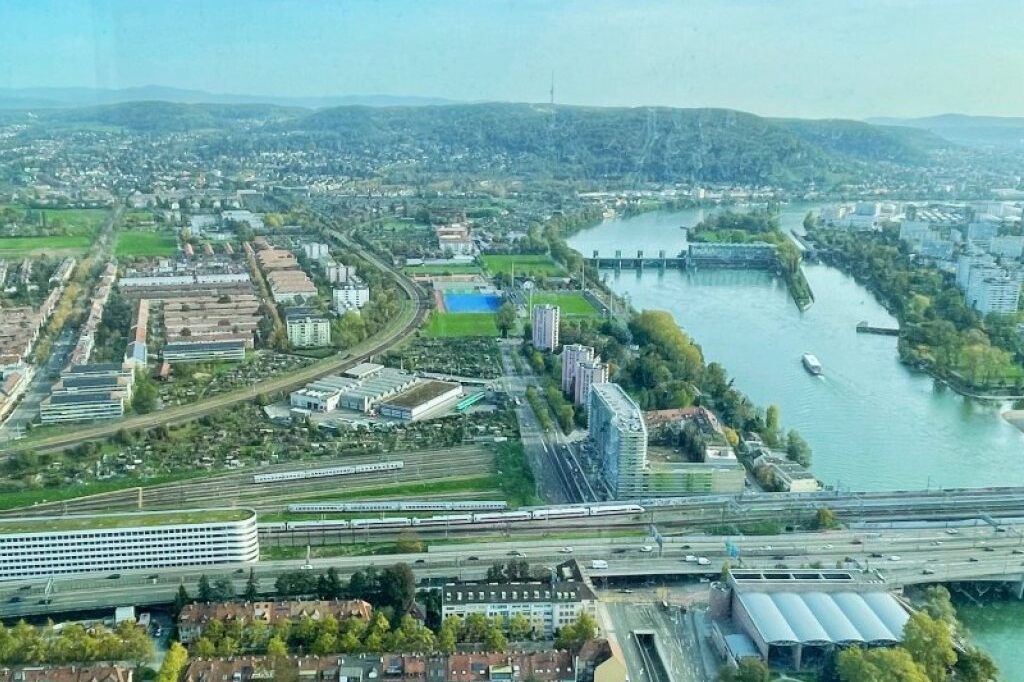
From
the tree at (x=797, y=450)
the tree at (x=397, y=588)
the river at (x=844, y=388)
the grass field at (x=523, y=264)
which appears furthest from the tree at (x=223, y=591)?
the grass field at (x=523, y=264)

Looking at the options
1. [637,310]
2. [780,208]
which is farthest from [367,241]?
[780,208]

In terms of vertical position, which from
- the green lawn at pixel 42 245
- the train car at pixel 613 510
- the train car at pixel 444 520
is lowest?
the train car at pixel 444 520

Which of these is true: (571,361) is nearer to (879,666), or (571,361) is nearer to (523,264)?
(879,666)

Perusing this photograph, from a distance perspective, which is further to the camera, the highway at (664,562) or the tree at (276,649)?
the highway at (664,562)

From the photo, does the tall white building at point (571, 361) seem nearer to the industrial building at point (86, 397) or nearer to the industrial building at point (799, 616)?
the industrial building at point (799, 616)

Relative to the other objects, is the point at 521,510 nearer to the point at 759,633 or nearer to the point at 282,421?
the point at 759,633

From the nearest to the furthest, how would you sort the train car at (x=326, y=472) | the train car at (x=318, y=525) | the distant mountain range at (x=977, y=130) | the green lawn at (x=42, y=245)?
the train car at (x=318, y=525) < the train car at (x=326, y=472) < the green lawn at (x=42, y=245) < the distant mountain range at (x=977, y=130)

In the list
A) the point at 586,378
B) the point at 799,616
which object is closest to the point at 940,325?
the point at 586,378

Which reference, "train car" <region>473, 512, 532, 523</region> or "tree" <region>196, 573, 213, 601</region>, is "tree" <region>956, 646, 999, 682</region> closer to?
"train car" <region>473, 512, 532, 523</region>
